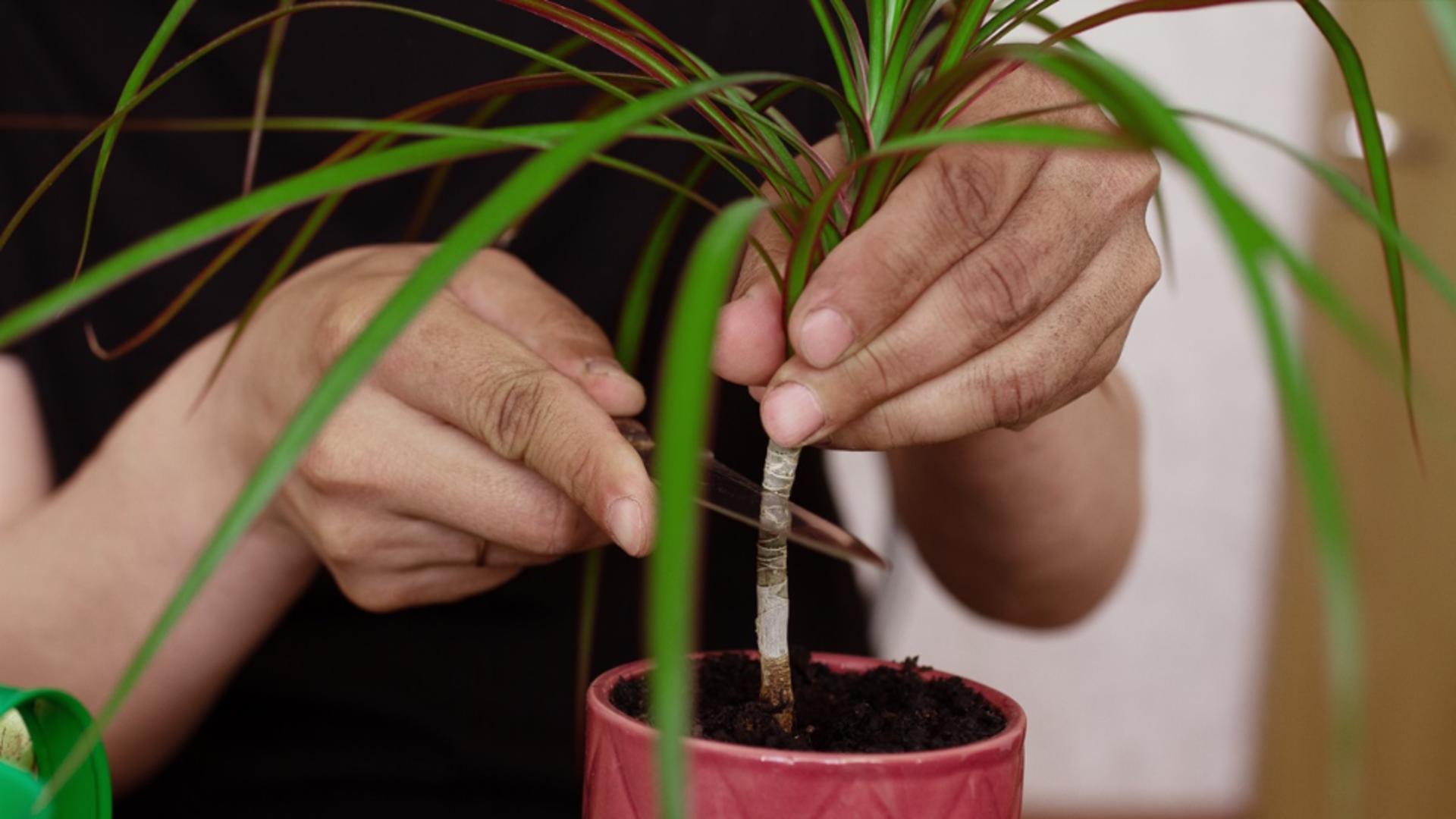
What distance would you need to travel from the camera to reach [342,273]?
59cm

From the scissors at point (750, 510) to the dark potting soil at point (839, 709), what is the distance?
1.9 inches

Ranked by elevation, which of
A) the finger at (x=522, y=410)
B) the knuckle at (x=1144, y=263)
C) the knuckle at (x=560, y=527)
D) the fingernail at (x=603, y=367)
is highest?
the knuckle at (x=1144, y=263)

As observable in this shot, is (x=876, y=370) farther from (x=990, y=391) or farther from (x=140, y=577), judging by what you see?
(x=140, y=577)

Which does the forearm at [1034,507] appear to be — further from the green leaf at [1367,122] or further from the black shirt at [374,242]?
the green leaf at [1367,122]

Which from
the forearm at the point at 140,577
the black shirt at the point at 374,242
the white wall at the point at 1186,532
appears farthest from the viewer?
the white wall at the point at 1186,532

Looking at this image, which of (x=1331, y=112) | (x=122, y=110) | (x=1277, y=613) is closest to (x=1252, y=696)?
(x=1277, y=613)

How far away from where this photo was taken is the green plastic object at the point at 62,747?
Result: 15.4 inches

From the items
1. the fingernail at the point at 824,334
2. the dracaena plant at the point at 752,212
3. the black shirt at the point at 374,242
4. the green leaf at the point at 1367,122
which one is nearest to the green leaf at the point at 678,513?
the dracaena plant at the point at 752,212

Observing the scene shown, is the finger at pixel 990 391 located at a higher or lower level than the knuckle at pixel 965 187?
lower

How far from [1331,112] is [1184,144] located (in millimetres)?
2257

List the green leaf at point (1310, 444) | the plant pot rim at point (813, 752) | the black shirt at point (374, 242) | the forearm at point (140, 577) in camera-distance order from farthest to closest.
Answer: the black shirt at point (374, 242), the forearm at point (140, 577), the plant pot rim at point (813, 752), the green leaf at point (1310, 444)

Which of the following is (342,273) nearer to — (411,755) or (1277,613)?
(411,755)

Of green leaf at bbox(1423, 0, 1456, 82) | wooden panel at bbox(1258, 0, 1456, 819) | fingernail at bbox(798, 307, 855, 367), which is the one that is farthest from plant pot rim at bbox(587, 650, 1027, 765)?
wooden panel at bbox(1258, 0, 1456, 819)

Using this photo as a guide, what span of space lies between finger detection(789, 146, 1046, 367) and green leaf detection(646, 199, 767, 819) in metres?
0.14
